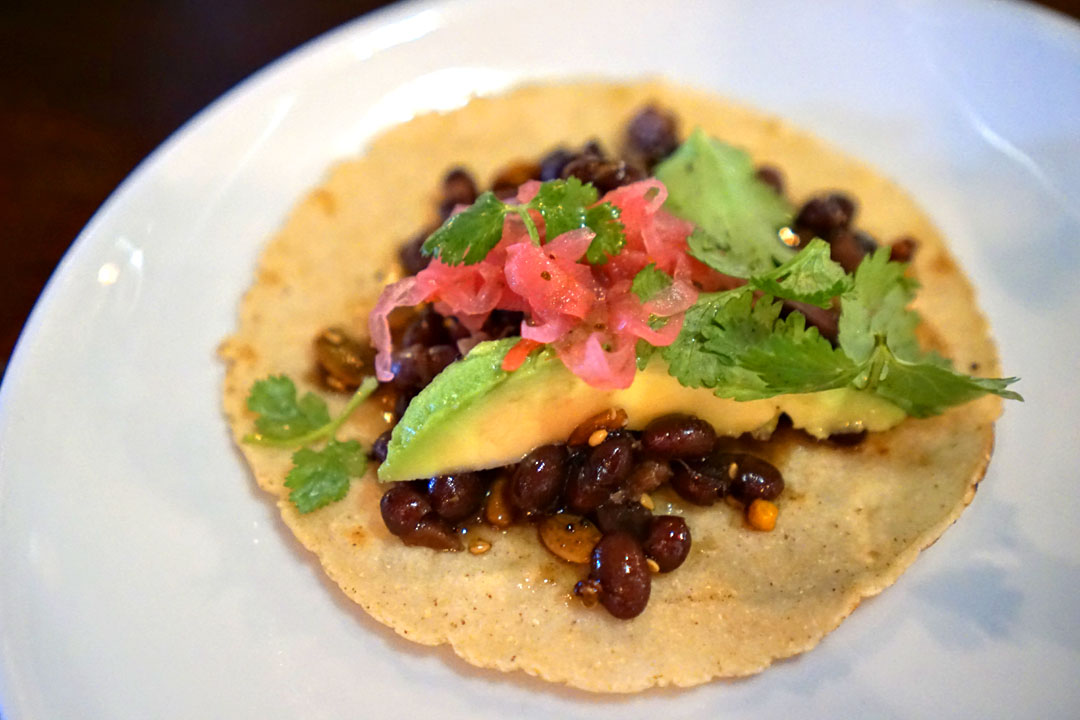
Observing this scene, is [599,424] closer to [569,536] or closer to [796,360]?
[569,536]

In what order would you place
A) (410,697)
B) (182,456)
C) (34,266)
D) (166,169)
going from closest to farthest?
(410,697)
(182,456)
(166,169)
(34,266)

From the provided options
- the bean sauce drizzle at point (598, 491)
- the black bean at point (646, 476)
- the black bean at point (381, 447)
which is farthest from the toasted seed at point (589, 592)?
the black bean at point (381, 447)

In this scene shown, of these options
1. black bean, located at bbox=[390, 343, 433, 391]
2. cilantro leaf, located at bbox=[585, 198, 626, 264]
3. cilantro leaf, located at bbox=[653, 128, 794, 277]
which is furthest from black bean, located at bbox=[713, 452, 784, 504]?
black bean, located at bbox=[390, 343, 433, 391]

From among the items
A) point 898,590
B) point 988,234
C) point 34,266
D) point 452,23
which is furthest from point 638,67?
point 34,266

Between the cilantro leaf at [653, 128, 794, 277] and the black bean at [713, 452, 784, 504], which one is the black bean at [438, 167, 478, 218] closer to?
the cilantro leaf at [653, 128, 794, 277]

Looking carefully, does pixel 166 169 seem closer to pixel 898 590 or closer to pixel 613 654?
pixel 613 654

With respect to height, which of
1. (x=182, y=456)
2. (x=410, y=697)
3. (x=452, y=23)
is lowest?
(x=410, y=697)

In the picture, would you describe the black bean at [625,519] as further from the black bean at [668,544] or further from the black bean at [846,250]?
the black bean at [846,250]
